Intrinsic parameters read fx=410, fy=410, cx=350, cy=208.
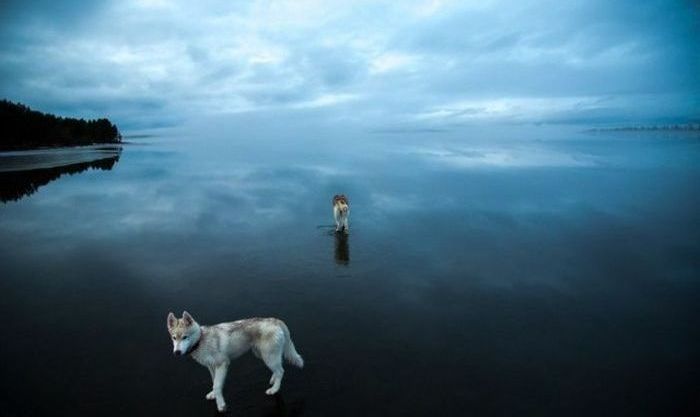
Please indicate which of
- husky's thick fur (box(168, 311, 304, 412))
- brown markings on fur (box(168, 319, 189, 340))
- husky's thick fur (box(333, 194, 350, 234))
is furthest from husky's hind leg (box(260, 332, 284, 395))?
husky's thick fur (box(333, 194, 350, 234))

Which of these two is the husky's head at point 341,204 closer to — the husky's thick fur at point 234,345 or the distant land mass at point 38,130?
the husky's thick fur at point 234,345

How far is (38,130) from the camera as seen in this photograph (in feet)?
357

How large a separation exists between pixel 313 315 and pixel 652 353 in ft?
27.1

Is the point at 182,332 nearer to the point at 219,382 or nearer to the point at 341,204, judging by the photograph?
the point at 219,382

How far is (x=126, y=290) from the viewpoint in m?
13.2

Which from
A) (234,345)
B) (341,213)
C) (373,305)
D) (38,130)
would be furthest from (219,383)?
(38,130)

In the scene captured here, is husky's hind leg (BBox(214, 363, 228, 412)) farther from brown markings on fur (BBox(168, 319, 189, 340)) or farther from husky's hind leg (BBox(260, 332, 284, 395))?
brown markings on fur (BBox(168, 319, 189, 340))

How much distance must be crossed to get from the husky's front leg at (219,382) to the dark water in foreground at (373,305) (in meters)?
0.27

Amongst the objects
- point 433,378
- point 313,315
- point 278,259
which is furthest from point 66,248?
point 433,378

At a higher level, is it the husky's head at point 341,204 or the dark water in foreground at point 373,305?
the husky's head at point 341,204

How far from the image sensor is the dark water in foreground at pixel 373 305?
324 inches

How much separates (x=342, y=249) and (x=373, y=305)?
5.36 meters

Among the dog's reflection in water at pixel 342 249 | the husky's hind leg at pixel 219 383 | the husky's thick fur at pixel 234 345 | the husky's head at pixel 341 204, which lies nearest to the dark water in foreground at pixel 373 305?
the dog's reflection in water at pixel 342 249

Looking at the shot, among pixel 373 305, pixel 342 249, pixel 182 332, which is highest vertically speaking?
pixel 182 332
